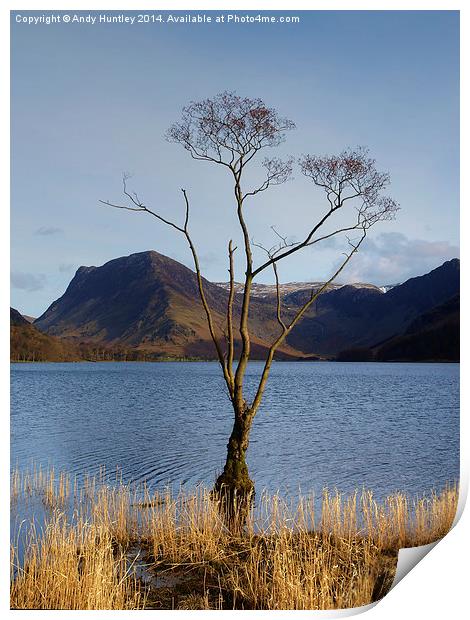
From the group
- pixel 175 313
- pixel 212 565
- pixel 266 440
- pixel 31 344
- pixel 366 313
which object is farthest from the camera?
pixel 366 313

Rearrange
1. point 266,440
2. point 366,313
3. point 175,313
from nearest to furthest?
point 266,440 < point 175,313 < point 366,313

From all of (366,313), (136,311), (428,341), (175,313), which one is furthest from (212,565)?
(366,313)

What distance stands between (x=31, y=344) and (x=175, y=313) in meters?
31.8

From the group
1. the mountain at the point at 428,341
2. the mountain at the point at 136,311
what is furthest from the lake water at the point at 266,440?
the mountain at the point at 428,341

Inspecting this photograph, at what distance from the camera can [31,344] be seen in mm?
52969

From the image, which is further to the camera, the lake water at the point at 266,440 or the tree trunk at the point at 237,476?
the lake water at the point at 266,440

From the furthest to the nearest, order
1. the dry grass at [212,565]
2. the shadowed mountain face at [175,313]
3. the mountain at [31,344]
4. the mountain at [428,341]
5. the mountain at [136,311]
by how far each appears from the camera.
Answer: the mountain at [428,341] → the shadowed mountain face at [175,313] → the mountain at [136,311] → the mountain at [31,344] → the dry grass at [212,565]

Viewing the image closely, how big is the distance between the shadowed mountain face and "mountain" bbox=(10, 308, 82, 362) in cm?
402

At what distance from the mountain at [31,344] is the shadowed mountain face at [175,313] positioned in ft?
13.2

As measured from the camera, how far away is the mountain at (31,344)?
50.5 m

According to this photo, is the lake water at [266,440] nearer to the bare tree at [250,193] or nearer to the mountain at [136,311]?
the bare tree at [250,193]

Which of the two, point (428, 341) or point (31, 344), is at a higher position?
point (428, 341)

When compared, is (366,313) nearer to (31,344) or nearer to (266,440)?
(31,344)

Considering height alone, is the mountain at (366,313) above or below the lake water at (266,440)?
above
